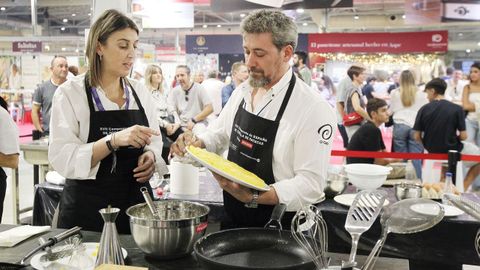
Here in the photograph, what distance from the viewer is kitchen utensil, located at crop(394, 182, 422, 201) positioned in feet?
9.73

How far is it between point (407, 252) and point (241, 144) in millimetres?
1471

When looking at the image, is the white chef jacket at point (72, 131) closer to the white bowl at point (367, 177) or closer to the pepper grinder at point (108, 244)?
the pepper grinder at point (108, 244)

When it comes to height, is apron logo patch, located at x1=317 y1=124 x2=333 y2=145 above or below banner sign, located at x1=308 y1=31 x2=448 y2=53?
below

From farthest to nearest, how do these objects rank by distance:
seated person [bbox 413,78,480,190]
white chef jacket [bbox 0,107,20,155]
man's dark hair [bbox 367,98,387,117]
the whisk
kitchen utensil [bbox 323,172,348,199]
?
1. seated person [bbox 413,78,480,190]
2. man's dark hair [bbox 367,98,387,117]
3. kitchen utensil [bbox 323,172,348,199]
4. white chef jacket [bbox 0,107,20,155]
5. the whisk

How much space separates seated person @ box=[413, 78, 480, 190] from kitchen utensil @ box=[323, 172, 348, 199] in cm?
272

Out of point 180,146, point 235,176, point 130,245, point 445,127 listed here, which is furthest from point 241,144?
point 445,127

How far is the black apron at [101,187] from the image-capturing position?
7.07ft

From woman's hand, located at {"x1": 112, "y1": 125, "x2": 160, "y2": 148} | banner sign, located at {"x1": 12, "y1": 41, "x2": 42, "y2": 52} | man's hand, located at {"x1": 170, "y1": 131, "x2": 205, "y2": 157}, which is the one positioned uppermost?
banner sign, located at {"x1": 12, "y1": 41, "x2": 42, "y2": 52}

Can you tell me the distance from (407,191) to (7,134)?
7.93ft

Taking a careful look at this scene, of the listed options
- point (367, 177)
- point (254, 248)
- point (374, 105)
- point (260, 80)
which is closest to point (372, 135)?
point (374, 105)

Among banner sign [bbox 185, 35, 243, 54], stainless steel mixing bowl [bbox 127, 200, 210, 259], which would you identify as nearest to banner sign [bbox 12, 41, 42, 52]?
banner sign [bbox 185, 35, 243, 54]

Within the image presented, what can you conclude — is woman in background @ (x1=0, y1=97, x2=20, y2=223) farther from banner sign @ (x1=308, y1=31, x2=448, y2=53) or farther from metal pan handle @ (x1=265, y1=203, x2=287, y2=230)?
banner sign @ (x1=308, y1=31, x2=448, y2=53)

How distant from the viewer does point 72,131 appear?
2.13m

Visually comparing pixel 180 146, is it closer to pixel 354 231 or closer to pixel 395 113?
pixel 354 231
